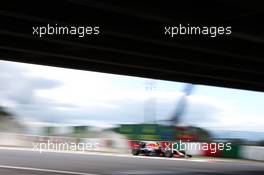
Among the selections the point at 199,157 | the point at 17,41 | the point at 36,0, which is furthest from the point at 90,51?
the point at 199,157

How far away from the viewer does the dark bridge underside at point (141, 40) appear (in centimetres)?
1235

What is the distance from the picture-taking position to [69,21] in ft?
43.4

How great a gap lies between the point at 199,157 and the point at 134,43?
22704 millimetres

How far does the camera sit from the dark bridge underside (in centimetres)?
1235

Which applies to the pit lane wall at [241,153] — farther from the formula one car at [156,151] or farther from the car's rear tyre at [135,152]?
the car's rear tyre at [135,152]

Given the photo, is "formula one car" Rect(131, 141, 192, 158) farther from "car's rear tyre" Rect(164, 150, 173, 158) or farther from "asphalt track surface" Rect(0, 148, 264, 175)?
"asphalt track surface" Rect(0, 148, 264, 175)

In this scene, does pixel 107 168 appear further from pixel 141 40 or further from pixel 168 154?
pixel 168 154

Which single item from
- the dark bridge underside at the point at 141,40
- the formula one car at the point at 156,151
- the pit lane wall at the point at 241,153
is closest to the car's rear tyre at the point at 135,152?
the formula one car at the point at 156,151

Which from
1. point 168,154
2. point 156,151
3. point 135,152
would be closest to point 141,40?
point 156,151

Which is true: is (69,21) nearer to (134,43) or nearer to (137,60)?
(134,43)

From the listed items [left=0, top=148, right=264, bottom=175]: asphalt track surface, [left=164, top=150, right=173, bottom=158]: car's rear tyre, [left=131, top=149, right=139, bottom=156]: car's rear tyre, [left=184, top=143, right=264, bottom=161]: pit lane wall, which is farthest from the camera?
[left=184, top=143, right=264, bottom=161]: pit lane wall

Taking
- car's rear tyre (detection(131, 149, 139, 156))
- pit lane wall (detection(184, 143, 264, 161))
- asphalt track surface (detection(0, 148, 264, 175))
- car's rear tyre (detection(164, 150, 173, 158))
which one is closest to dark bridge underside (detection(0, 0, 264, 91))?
asphalt track surface (detection(0, 148, 264, 175))

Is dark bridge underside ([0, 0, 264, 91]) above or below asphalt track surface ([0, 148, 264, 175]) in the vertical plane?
above

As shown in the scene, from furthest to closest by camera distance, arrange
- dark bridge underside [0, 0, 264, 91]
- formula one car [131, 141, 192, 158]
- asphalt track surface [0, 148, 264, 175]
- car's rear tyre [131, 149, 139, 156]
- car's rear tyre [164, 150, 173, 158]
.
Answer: car's rear tyre [131, 149, 139, 156] < car's rear tyre [164, 150, 173, 158] < formula one car [131, 141, 192, 158] < asphalt track surface [0, 148, 264, 175] < dark bridge underside [0, 0, 264, 91]
